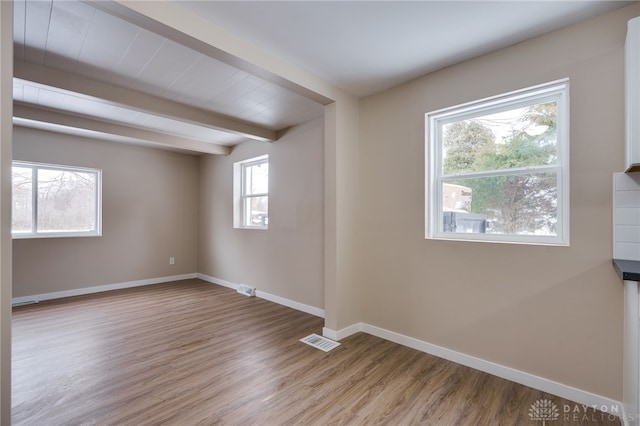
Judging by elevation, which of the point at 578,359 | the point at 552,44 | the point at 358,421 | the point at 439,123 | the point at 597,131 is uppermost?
the point at 552,44

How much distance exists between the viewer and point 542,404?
75.4 inches

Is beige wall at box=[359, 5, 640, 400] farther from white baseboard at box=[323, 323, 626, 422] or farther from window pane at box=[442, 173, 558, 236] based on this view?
window pane at box=[442, 173, 558, 236]

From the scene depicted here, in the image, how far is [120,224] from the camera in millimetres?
5066

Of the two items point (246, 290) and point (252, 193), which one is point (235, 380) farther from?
point (252, 193)

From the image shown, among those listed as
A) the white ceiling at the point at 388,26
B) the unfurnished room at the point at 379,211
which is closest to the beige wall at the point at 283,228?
the unfurnished room at the point at 379,211

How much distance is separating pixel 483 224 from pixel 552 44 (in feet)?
4.56

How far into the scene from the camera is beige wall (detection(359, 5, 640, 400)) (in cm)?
187

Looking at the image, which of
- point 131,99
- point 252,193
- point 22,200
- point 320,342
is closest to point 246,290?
point 252,193

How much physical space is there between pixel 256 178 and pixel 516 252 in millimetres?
3871

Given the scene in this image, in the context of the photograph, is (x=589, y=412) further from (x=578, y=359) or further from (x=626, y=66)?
(x=626, y=66)

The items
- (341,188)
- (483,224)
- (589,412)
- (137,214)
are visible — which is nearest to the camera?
(589,412)

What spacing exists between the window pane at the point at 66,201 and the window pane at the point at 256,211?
2.52 meters

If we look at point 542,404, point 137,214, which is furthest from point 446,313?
point 137,214

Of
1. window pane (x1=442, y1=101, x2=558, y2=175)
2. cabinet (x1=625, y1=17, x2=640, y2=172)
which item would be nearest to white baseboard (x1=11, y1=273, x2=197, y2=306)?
window pane (x1=442, y1=101, x2=558, y2=175)
